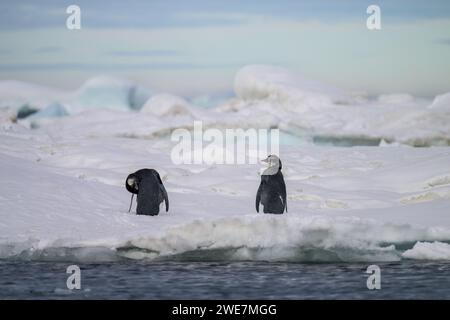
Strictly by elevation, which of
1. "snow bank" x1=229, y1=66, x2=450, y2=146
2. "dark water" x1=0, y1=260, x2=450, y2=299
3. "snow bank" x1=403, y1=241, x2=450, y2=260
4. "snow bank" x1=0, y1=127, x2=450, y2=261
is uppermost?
"snow bank" x1=229, y1=66, x2=450, y2=146

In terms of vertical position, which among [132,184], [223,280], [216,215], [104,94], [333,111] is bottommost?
[223,280]

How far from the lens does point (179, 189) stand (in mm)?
16172

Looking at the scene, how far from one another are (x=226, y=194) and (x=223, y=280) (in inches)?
282

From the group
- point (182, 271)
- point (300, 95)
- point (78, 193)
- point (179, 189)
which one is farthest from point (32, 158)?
point (300, 95)

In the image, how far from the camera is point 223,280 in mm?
8883

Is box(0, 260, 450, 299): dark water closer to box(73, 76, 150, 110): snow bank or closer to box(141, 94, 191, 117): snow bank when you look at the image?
box(141, 94, 191, 117): snow bank

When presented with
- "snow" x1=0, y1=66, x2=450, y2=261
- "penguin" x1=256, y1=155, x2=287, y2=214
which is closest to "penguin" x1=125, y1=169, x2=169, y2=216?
"snow" x1=0, y1=66, x2=450, y2=261

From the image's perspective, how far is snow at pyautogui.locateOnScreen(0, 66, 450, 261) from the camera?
9.95 m

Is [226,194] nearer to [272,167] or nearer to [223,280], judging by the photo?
[272,167]

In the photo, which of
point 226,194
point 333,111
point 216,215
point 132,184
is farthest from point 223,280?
point 333,111

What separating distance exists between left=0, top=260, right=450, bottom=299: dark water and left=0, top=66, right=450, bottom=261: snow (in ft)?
0.84

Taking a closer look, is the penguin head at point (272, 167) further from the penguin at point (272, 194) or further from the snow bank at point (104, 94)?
the snow bank at point (104, 94)
